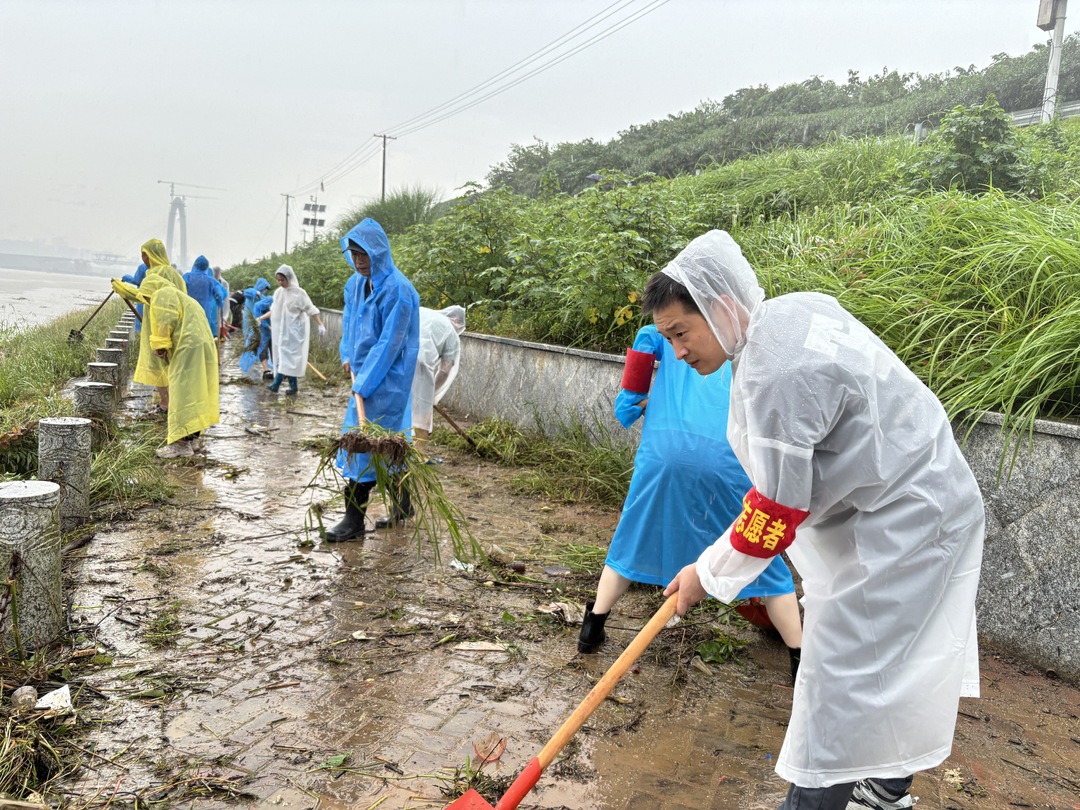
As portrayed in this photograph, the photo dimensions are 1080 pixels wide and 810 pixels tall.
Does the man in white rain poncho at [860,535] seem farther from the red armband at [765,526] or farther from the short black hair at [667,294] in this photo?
the short black hair at [667,294]

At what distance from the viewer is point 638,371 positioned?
3355 millimetres

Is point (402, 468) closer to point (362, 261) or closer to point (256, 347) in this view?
point (362, 261)

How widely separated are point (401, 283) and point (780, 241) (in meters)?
3.27

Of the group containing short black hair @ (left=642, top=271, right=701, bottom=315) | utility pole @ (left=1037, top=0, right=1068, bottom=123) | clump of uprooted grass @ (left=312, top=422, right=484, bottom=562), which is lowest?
clump of uprooted grass @ (left=312, top=422, right=484, bottom=562)

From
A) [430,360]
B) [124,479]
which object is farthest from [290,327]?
[124,479]

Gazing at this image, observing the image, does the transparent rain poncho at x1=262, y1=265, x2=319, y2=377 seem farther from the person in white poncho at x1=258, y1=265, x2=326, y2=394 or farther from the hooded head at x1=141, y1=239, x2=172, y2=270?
the hooded head at x1=141, y1=239, x2=172, y2=270

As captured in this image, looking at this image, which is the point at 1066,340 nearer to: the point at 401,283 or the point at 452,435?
the point at 401,283

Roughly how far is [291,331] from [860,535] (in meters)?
9.92

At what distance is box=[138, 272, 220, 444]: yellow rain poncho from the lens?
683 centimetres

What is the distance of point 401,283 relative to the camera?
5.07 metres

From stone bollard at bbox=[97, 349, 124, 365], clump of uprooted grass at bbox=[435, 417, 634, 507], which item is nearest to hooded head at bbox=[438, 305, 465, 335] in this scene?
clump of uprooted grass at bbox=[435, 417, 634, 507]

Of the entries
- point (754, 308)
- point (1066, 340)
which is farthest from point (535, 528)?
point (754, 308)

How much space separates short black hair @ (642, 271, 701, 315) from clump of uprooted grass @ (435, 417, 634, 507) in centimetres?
373

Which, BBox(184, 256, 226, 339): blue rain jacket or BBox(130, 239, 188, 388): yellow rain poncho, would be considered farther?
BBox(184, 256, 226, 339): blue rain jacket
